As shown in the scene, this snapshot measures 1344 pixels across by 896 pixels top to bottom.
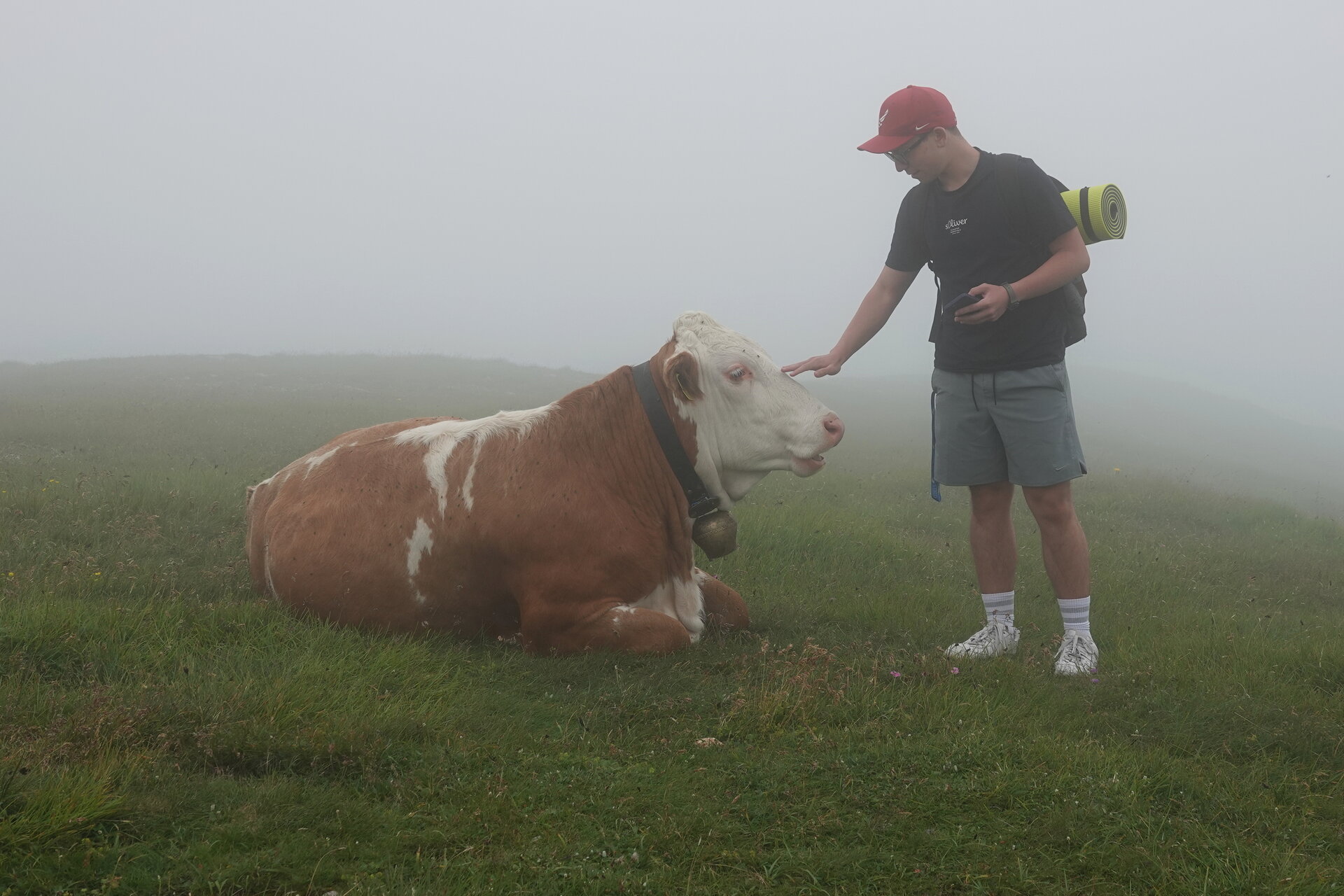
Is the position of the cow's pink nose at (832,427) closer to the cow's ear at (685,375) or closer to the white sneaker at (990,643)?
the cow's ear at (685,375)

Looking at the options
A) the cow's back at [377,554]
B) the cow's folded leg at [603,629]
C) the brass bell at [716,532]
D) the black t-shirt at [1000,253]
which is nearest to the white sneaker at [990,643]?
the brass bell at [716,532]

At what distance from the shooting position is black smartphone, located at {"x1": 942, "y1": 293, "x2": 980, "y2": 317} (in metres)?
5.41

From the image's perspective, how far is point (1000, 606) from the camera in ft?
19.5

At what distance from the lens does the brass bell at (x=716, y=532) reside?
18.2 feet

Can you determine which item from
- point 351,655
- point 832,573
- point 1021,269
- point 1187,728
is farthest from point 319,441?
point 1187,728

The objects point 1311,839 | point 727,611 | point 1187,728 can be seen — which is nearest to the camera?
point 1311,839

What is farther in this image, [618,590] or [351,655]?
[618,590]

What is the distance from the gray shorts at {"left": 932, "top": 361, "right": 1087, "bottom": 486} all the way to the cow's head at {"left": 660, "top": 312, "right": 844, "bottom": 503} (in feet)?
2.73

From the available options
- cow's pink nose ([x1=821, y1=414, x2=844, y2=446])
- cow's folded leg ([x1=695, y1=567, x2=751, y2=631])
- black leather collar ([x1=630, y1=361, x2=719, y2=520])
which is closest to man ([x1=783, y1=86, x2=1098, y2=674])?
cow's pink nose ([x1=821, y1=414, x2=844, y2=446])

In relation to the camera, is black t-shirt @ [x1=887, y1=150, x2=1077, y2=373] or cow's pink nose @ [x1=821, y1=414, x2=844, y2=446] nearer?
cow's pink nose @ [x1=821, y1=414, x2=844, y2=446]

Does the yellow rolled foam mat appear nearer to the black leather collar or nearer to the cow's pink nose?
the cow's pink nose

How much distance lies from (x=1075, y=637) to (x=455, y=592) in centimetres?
347

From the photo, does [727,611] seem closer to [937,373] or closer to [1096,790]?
[937,373]

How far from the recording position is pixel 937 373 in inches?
234
